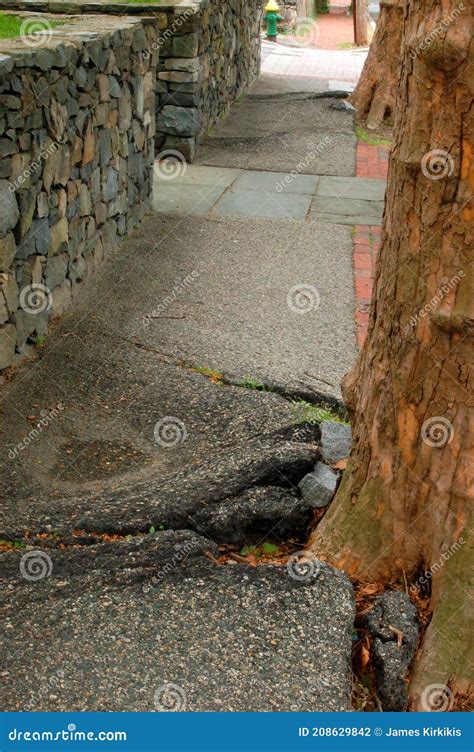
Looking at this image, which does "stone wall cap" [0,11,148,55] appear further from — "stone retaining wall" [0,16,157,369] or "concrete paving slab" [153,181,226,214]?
"concrete paving slab" [153,181,226,214]

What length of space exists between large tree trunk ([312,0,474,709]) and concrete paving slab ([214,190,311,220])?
17.6ft

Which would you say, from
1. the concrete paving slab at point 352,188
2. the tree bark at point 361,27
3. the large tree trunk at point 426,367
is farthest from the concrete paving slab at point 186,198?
the tree bark at point 361,27

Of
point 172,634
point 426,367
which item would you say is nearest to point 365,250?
point 426,367

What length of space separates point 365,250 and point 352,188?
2.12m

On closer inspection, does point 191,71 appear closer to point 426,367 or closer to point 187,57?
point 187,57

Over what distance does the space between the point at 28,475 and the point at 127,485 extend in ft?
1.54

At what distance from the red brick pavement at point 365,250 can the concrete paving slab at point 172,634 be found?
A: 161 cm

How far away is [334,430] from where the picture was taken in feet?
13.6

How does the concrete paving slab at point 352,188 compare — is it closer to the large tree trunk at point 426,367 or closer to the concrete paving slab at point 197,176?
the concrete paving slab at point 197,176

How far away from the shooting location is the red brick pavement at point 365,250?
6.26 metres

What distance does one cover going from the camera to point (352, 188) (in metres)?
9.59

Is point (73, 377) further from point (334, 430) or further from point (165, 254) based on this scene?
point (165, 254)

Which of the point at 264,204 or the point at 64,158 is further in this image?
the point at 264,204

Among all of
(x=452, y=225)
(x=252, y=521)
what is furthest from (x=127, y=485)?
(x=452, y=225)
